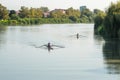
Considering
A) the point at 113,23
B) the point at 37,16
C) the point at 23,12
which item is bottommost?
the point at 37,16

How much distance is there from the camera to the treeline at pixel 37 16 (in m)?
83.6

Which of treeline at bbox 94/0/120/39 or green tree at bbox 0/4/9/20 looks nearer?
treeline at bbox 94/0/120/39

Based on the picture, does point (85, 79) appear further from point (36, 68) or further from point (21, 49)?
point (21, 49)

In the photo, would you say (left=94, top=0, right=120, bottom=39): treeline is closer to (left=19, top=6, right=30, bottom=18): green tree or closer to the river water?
the river water

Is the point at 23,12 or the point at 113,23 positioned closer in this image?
the point at 113,23

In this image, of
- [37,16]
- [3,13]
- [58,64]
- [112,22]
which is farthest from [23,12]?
[58,64]

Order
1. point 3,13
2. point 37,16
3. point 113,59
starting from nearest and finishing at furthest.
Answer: point 113,59 → point 3,13 → point 37,16

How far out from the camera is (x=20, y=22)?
3290 inches

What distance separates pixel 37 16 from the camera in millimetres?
97750

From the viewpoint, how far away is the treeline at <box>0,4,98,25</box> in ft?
274

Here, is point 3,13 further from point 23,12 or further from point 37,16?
point 37,16

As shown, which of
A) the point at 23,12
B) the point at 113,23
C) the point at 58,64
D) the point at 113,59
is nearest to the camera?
the point at 58,64

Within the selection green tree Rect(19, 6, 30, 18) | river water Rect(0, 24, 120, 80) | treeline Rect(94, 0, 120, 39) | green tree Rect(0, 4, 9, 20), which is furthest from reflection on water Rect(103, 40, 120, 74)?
green tree Rect(19, 6, 30, 18)

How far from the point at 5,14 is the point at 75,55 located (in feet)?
200
